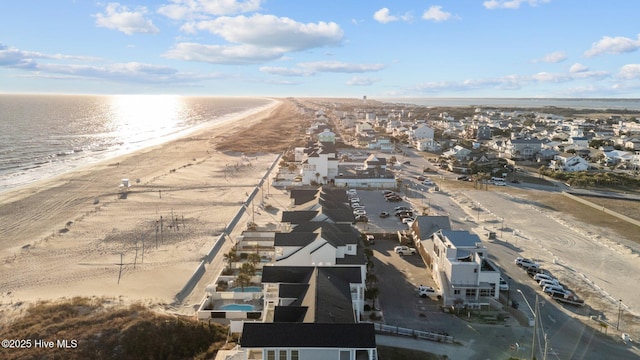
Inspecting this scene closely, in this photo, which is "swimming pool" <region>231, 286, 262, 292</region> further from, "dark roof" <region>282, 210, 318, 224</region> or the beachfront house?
the beachfront house

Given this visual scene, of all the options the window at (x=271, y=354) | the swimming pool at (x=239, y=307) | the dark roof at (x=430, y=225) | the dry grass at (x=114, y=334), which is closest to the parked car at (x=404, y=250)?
the dark roof at (x=430, y=225)

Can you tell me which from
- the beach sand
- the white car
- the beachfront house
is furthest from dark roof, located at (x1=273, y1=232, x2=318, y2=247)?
the white car

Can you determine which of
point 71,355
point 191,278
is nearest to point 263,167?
point 191,278

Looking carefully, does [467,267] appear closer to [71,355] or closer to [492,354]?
[492,354]

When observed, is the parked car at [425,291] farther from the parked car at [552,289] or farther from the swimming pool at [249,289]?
the swimming pool at [249,289]

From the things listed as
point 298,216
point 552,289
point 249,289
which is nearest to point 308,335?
point 249,289

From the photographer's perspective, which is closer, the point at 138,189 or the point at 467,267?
the point at 467,267
